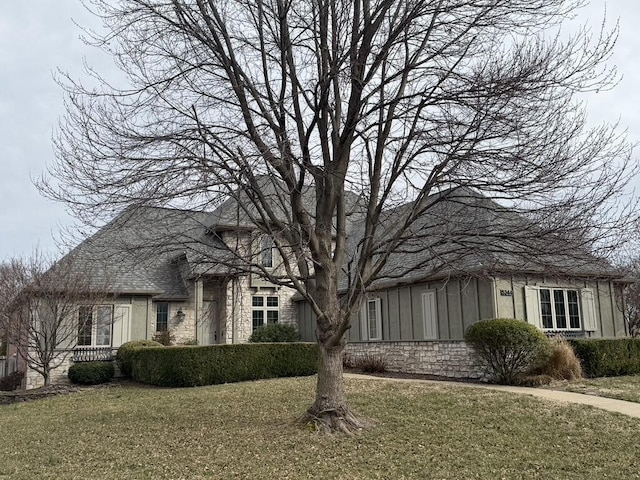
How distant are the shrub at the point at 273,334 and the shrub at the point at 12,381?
8579 millimetres

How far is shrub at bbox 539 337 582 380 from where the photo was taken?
14094mm

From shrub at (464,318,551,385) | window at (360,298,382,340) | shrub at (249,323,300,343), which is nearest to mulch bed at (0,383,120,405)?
shrub at (249,323,300,343)

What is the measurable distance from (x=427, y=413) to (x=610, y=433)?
2815 millimetres

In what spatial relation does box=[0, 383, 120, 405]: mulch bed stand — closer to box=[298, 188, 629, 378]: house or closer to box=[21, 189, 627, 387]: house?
box=[21, 189, 627, 387]: house

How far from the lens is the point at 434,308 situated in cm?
1786

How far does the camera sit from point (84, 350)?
65.9 ft

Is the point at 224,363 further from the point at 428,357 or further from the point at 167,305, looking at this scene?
the point at 167,305

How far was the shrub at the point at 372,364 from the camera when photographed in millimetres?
18219

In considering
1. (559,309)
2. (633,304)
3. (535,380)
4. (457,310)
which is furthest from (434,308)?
(633,304)

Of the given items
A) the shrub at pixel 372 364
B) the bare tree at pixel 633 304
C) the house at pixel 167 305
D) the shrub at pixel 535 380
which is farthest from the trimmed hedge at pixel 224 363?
the bare tree at pixel 633 304

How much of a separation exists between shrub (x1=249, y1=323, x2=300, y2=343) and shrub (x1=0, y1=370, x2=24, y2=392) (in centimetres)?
858

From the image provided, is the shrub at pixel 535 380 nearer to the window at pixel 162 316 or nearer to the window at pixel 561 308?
the window at pixel 561 308

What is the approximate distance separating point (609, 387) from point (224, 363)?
9.61 m

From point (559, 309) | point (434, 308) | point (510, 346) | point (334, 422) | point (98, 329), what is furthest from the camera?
point (98, 329)
